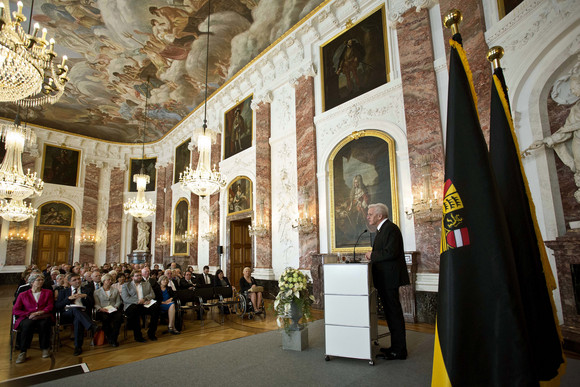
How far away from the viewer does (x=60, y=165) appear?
19.6 meters

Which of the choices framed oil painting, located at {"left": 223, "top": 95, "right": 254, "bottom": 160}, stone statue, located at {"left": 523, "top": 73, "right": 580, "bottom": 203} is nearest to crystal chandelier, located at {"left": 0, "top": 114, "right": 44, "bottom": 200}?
framed oil painting, located at {"left": 223, "top": 95, "right": 254, "bottom": 160}

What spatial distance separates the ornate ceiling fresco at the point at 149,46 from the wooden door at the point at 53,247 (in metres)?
6.53

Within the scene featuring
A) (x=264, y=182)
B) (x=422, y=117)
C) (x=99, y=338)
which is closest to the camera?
(x=99, y=338)

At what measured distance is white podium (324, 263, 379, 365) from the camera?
4117 millimetres

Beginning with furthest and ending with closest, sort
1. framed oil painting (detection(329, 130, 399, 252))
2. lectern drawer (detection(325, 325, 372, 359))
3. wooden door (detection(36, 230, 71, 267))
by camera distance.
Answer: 1. wooden door (detection(36, 230, 71, 267))
2. framed oil painting (detection(329, 130, 399, 252))
3. lectern drawer (detection(325, 325, 372, 359))

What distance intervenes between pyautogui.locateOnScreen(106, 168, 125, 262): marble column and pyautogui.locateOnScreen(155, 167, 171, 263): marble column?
2549 millimetres

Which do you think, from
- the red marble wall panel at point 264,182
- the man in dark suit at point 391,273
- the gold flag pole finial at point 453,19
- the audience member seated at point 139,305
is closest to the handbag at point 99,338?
the audience member seated at point 139,305

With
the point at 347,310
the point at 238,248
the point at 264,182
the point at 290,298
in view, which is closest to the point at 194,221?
the point at 238,248

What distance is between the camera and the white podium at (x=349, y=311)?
162 inches

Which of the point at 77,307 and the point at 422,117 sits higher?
the point at 422,117

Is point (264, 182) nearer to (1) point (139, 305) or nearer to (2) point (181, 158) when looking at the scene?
(1) point (139, 305)

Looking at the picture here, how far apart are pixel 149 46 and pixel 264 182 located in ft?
22.9

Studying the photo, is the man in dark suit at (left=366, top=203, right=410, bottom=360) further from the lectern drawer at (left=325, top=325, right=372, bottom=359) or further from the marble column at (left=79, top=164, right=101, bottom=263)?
the marble column at (left=79, top=164, right=101, bottom=263)

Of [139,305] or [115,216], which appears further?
[115,216]
